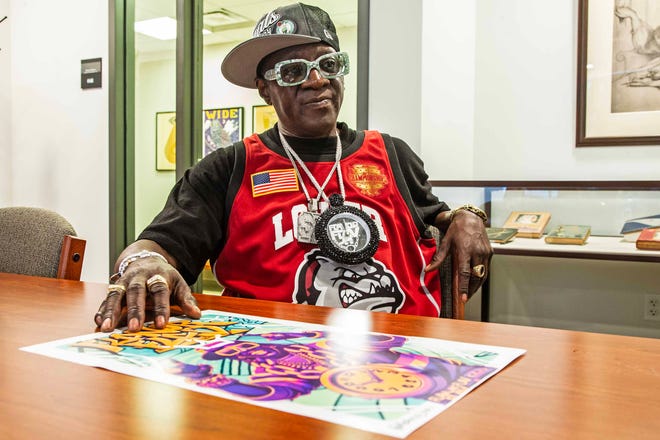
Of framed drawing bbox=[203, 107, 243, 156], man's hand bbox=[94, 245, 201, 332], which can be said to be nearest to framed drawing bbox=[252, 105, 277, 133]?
framed drawing bbox=[203, 107, 243, 156]

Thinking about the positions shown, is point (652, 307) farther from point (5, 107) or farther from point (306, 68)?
point (5, 107)

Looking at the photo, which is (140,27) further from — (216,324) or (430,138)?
(216,324)

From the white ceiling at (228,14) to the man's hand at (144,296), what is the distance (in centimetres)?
305

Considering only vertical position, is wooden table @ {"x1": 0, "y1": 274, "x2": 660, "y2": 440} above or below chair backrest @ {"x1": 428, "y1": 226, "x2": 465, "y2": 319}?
above

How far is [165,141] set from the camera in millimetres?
4566

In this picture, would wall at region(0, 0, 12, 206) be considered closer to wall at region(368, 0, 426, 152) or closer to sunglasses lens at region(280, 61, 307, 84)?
wall at region(368, 0, 426, 152)

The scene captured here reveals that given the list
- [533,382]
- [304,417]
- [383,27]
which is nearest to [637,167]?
[383,27]

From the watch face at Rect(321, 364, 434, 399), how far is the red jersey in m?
0.73

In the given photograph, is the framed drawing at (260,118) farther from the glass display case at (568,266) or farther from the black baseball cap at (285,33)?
the black baseball cap at (285,33)

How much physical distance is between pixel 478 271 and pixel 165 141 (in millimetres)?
3735

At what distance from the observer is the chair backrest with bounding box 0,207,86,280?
152 centimetres

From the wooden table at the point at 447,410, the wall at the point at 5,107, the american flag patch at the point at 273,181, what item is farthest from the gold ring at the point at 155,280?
the wall at the point at 5,107

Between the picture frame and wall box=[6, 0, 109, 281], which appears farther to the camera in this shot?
wall box=[6, 0, 109, 281]

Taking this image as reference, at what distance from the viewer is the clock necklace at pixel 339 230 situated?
4.34ft
